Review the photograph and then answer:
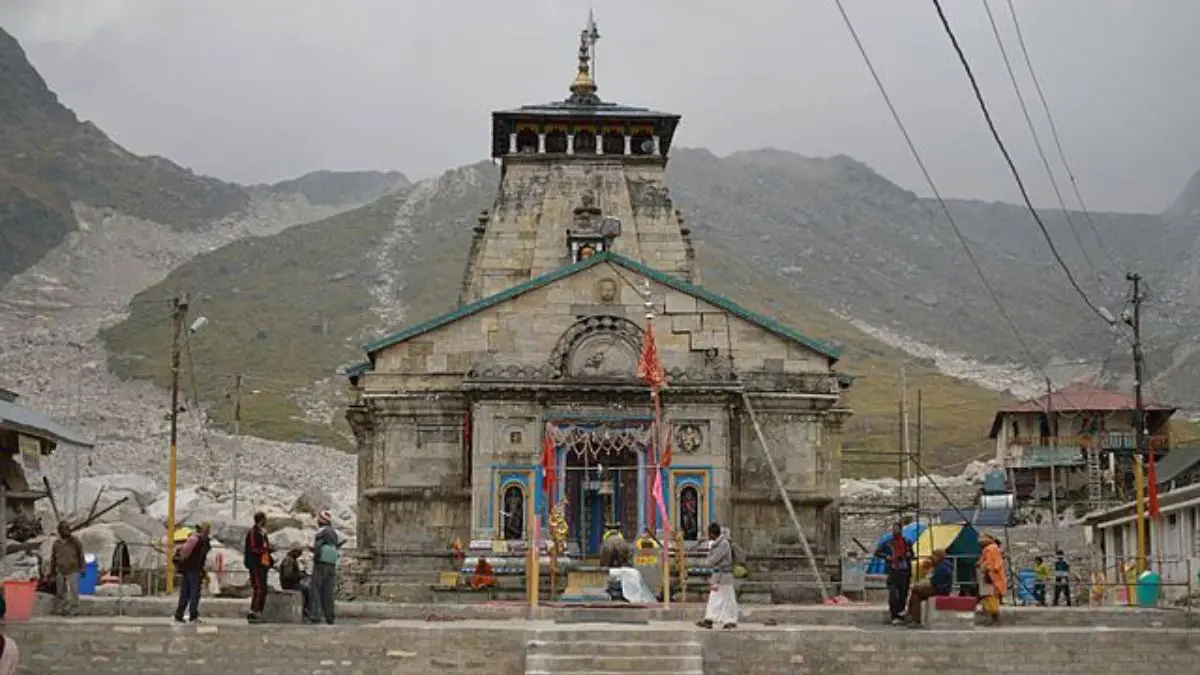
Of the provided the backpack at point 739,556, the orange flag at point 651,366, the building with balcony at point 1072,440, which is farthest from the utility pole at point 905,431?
the orange flag at point 651,366

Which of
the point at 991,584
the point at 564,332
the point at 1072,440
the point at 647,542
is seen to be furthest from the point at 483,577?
the point at 1072,440

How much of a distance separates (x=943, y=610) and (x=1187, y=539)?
637 inches

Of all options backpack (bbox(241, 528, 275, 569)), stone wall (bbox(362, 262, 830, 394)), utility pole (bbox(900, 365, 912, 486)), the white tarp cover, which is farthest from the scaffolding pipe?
backpack (bbox(241, 528, 275, 569))

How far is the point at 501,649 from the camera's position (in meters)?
25.7

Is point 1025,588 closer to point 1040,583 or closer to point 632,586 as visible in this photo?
point 1040,583

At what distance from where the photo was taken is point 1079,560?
2188 inches

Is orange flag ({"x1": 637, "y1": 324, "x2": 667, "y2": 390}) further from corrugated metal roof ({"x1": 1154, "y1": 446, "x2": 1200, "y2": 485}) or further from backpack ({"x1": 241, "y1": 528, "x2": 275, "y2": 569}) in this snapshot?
corrugated metal roof ({"x1": 1154, "y1": 446, "x2": 1200, "y2": 485})

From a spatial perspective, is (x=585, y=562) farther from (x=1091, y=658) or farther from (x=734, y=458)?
(x=1091, y=658)

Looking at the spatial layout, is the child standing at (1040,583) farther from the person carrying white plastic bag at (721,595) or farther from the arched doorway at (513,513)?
the arched doorway at (513,513)

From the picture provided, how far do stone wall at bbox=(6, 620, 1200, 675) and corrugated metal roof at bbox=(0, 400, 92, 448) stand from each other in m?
6.56

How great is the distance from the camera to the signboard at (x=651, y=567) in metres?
35.7

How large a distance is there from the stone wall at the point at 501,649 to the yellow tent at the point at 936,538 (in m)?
14.7

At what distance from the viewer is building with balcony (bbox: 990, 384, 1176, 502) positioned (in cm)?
7894

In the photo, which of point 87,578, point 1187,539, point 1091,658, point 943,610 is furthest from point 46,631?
point 1187,539
